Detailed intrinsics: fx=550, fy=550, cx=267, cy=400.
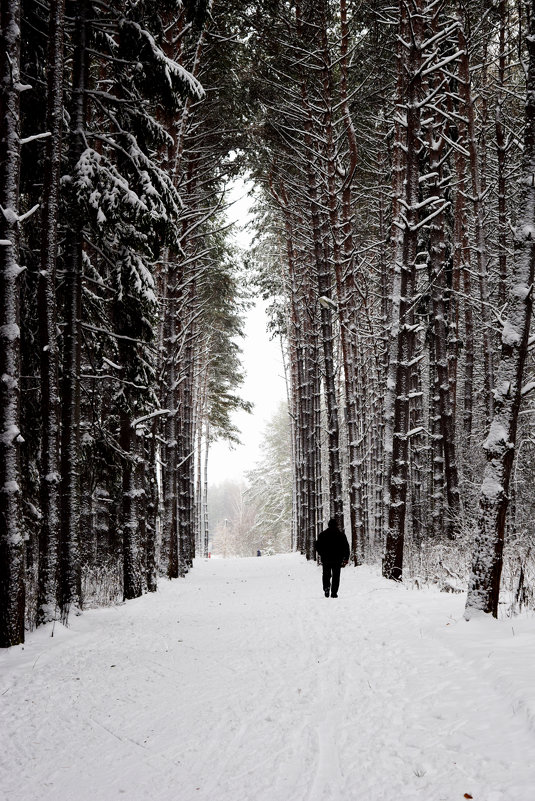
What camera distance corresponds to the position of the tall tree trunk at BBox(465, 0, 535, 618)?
235 inches

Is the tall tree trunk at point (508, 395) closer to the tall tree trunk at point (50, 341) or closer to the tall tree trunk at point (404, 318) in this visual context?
the tall tree trunk at point (404, 318)

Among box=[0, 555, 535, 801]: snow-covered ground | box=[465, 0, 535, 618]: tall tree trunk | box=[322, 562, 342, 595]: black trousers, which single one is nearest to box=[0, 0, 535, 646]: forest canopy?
box=[465, 0, 535, 618]: tall tree trunk

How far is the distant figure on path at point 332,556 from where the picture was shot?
32.9ft

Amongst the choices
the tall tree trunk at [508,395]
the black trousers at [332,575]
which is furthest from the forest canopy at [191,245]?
the black trousers at [332,575]

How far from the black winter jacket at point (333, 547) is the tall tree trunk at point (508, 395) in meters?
4.06

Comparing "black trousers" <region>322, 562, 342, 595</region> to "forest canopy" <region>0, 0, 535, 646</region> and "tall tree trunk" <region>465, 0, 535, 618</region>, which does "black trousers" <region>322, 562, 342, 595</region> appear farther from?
"tall tree trunk" <region>465, 0, 535, 618</region>

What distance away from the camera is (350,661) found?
5.54 m

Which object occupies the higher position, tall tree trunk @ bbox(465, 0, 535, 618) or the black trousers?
tall tree trunk @ bbox(465, 0, 535, 618)

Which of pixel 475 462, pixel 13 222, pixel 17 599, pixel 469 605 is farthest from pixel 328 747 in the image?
pixel 475 462

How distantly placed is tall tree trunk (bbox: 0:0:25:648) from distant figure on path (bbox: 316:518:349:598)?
5385mm

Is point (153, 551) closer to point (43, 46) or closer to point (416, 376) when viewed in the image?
point (416, 376)

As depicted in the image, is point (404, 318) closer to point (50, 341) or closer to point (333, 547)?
point (333, 547)

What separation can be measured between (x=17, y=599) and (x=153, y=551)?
6.34 meters

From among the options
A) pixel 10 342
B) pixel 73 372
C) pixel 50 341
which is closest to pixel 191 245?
pixel 73 372
